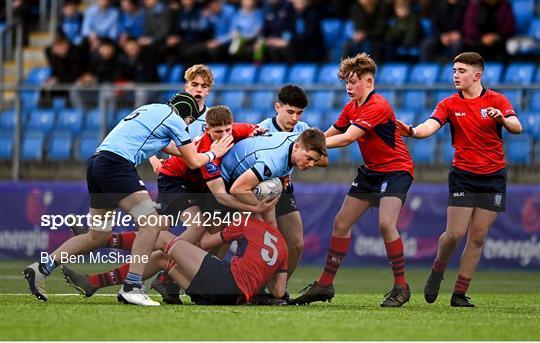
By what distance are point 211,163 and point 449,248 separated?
230 cm

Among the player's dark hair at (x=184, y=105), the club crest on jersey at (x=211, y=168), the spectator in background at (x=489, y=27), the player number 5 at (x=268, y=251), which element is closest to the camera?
the player number 5 at (x=268, y=251)

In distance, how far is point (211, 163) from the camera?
10727 millimetres

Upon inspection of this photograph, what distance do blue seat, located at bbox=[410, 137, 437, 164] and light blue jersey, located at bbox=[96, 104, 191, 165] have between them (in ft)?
22.3

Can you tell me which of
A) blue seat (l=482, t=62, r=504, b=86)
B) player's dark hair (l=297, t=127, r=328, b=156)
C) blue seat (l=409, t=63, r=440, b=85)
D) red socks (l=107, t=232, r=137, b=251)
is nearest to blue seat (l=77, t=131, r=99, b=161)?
blue seat (l=409, t=63, r=440, b=85)

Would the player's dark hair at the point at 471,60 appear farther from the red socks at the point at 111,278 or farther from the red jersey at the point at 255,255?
the red socks at the point at 111,278

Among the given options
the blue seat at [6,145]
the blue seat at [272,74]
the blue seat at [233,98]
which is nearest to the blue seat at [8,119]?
the blue seat at [6,145]

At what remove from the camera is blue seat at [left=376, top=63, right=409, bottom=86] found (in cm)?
1885

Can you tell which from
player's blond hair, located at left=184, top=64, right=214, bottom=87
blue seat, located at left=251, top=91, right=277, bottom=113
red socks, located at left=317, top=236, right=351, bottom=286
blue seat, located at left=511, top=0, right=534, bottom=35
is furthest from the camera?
blue seat, located at left=511, top=0, right=534, bottom=35

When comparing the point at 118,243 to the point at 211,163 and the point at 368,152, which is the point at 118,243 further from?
the point at 368,152

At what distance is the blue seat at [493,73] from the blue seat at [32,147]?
21.4 feet

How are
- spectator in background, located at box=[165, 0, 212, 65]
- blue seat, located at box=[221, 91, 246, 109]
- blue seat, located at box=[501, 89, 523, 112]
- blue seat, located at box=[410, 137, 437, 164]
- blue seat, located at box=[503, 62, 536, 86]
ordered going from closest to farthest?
blue seat, located at box=[501, 89, 523, 112] < blue seat, located at box=[410, 137, 437, 164] < blue seat, located at box=[221, 91, 246, 109] < blue seat, located at box=[503, 62, 536, 86] < spectator in background, located at box=[165, 0, 212, 65]

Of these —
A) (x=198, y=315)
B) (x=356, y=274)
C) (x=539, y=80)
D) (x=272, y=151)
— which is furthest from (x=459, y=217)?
(x=539, y=80)

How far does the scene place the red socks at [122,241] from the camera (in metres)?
11.0

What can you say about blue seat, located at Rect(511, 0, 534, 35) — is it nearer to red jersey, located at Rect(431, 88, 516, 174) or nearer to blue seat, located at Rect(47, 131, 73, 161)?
blue seat, located at Rect(47, 131, 73, 161)
